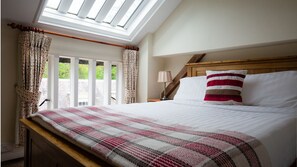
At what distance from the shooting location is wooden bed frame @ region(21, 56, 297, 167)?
0.92m

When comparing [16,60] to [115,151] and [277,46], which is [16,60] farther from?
[277,46]

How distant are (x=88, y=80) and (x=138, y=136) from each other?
8.31 feet

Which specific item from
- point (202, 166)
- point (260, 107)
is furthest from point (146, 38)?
point (202, 166)

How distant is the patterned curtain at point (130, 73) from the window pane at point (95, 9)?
80 centimetres

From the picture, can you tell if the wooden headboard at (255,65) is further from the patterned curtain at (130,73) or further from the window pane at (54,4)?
the window pane at (54,4)

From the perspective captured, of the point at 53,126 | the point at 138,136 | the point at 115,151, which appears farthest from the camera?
the point at 53,126

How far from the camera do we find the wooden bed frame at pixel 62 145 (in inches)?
36.3

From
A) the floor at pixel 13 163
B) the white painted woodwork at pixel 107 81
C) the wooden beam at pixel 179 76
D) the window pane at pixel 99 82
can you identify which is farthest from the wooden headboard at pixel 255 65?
the floor at pixel 13 163

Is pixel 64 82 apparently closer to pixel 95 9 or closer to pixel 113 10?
pixel 95 9

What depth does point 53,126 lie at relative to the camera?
125cm

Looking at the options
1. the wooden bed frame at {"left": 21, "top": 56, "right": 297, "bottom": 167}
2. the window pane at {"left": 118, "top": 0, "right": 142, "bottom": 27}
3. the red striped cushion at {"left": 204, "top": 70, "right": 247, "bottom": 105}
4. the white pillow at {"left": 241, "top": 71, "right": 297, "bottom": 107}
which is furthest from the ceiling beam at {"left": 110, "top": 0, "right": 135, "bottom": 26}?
the white pillow at {"left": 241, "top": 71, "right": 297, "bottom": 107}

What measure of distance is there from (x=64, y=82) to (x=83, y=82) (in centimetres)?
30

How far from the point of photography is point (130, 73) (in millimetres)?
3525

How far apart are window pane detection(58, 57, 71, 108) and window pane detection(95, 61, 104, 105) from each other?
1.61ft
